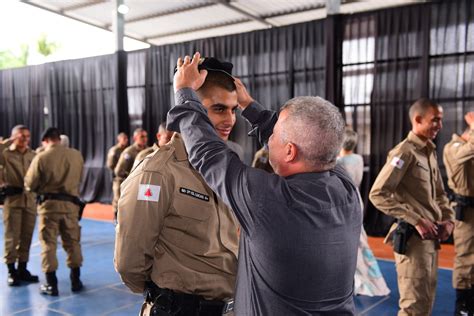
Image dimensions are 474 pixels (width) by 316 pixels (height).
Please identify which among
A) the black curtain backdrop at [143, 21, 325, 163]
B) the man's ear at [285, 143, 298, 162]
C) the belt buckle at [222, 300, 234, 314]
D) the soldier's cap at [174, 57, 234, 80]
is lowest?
the belt buckle at [222, 300, 234, 314]

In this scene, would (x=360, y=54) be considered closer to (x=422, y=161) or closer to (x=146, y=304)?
(x=422, y=161)

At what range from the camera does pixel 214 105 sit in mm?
1708

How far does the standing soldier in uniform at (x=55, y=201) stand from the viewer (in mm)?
4582

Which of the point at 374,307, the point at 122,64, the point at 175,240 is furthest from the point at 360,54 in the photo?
the point at 175,240

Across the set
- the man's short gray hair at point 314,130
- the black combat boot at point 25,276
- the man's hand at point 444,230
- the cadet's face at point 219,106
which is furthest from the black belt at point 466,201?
the black combat boot at point 25,276

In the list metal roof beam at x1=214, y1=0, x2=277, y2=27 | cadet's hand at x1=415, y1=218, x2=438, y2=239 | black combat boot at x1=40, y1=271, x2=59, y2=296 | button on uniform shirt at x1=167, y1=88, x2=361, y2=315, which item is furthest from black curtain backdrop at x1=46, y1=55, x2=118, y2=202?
button on uniform shirt at x1=167, y1=88, x2=361, y2=315

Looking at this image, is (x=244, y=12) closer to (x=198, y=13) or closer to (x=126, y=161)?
(x=198, y=13)

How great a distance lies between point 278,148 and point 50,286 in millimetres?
4076

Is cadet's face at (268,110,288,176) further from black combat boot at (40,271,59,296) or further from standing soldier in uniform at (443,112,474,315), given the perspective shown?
black combat boot at (40,271,59,296)

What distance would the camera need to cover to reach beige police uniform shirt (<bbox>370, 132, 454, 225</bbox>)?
3.05 m

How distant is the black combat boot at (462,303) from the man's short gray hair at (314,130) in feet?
11.0

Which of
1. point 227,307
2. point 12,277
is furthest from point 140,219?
point 12,277

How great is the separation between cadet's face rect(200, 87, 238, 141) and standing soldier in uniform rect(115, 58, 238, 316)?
6 centimetres

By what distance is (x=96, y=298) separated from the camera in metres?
4.49
